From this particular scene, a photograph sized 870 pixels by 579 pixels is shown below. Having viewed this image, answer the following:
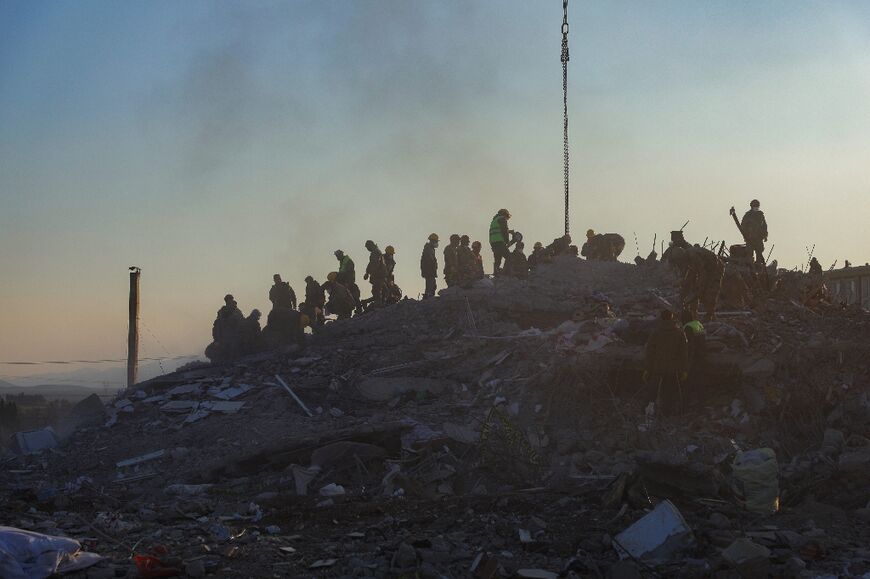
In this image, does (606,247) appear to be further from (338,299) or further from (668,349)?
(668,349)

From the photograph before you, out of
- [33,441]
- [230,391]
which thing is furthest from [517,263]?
[33,441]

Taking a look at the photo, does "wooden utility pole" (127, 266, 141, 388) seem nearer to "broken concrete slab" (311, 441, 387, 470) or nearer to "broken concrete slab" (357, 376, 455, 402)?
"broken concrete slab" (357, 376, 455, 402)

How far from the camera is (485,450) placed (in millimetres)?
13250

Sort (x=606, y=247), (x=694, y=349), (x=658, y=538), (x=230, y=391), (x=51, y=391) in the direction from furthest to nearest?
1. (x=51, y=391)
2. (x=606, y=247)
3. (x=230, y=391)
4. (x=694, y=349)
5. (x=658, y=538)

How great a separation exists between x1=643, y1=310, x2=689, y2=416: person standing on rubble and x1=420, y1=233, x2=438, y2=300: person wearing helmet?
797 centimetres

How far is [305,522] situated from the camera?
10797mm

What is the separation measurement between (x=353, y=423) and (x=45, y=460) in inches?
212

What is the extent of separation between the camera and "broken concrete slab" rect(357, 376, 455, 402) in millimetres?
16422

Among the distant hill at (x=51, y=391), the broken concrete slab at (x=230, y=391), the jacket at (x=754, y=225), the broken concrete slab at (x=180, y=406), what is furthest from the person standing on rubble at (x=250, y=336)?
the distant hill at (x=51, y=391)

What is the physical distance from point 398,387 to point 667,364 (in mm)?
4793

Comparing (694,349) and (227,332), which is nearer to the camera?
(694,349)

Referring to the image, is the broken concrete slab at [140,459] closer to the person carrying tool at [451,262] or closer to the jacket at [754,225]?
the person carrying tool at [451,262]

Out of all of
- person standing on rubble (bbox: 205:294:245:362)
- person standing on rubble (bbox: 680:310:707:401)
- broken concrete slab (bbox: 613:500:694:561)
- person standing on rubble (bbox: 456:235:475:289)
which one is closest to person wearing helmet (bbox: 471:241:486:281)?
person standing on rubble (bbox: 456:235:475:289)

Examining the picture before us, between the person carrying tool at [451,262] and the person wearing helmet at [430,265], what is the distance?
0.36m
